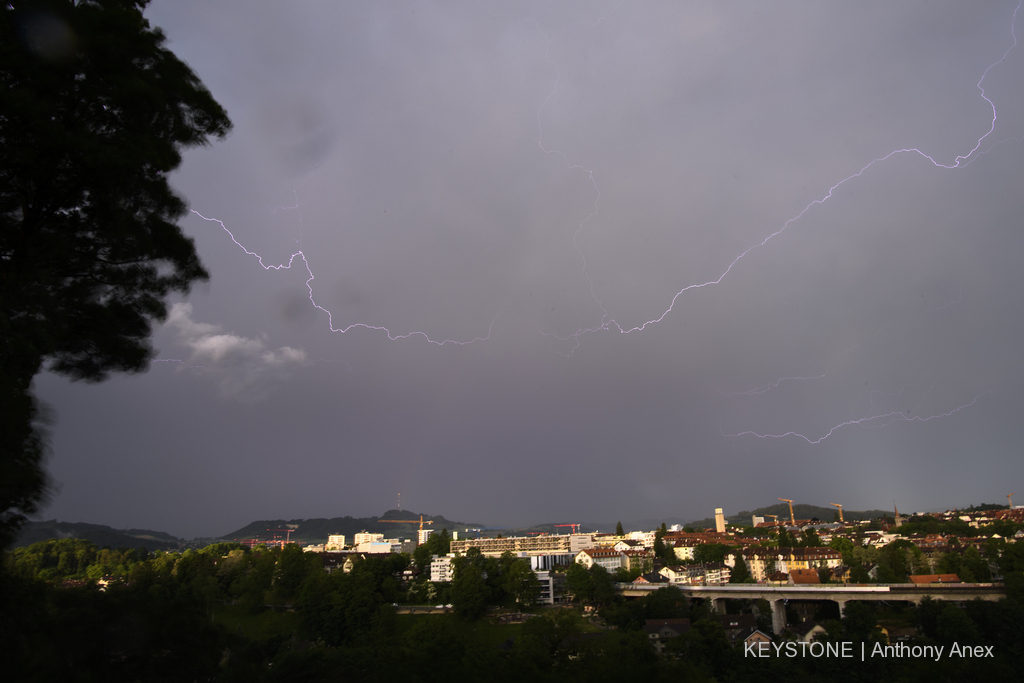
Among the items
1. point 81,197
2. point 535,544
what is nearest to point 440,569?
point 535,544

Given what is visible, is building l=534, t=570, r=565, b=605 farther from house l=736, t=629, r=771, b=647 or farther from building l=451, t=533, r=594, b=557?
building l=451, t=533, r=594, b=557

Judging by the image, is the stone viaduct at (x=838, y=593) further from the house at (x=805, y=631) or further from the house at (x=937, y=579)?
the house at (x=937, y=579)

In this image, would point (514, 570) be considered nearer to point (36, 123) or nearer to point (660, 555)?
point (660, 555)

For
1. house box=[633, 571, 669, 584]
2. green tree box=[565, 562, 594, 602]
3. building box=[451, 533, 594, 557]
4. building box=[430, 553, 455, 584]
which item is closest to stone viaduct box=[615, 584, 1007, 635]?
green tree box=[565, 562, 594, 602]

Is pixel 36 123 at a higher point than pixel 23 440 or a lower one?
higher

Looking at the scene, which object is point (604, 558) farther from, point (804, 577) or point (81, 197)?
point (81, 197)

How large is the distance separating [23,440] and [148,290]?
1.97 metres

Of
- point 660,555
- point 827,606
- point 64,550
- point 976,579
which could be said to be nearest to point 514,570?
point 827,606

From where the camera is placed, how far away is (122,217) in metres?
4.96

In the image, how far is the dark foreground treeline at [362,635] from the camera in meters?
4.09

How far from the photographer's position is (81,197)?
4.84 meters

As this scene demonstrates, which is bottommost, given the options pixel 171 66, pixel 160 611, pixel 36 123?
pixel 160 611

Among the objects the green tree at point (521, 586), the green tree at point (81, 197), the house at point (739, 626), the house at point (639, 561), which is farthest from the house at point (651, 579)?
the green tree at point (81, 197)

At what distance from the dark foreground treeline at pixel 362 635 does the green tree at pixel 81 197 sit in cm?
101
